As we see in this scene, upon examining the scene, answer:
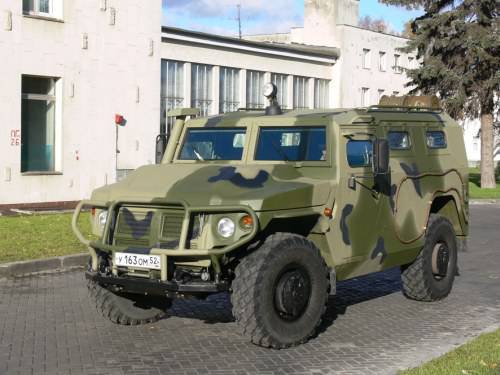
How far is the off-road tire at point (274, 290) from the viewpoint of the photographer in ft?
21.7

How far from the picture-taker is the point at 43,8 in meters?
21.4

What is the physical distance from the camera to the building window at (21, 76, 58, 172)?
2119 cm

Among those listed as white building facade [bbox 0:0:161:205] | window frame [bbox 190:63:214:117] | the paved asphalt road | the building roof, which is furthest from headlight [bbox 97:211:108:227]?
window frame [bbox 190:63:214:117]

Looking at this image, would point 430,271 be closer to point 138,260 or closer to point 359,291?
point 359,291

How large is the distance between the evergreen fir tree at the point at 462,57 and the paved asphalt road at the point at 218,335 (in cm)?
2104

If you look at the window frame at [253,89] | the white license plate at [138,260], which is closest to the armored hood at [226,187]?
the white license plate at [138,260]

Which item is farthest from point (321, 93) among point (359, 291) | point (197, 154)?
point (197, 154)

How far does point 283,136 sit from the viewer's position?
7.96 meters

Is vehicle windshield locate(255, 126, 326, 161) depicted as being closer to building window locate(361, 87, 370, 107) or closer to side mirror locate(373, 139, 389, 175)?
side mirror locate(373, 139, 389, 175)

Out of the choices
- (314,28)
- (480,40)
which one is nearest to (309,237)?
(480,40)

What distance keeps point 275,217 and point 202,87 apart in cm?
2169

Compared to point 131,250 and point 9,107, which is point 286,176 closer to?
point 131,250

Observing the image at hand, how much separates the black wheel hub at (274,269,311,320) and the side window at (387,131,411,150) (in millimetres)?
2237

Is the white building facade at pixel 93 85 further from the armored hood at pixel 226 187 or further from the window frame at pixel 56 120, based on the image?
Result: the armored hood at pixel 226 187
